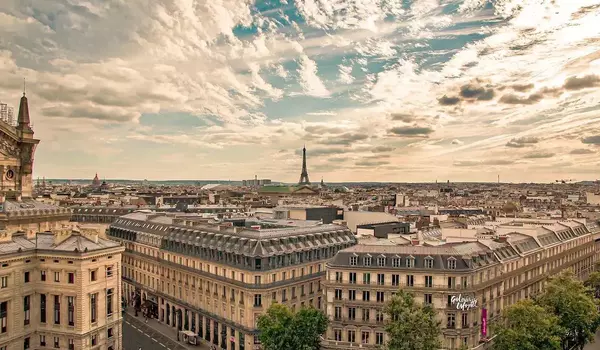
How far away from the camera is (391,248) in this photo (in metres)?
91.4

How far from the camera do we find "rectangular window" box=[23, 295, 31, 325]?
265 feet

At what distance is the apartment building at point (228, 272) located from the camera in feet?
309

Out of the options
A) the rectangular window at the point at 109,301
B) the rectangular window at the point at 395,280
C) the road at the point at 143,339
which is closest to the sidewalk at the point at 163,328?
the road at the point at 143,339

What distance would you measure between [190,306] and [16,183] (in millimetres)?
42361

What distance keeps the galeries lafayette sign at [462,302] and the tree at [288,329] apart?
70.6 ft

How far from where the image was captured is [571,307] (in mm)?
91562

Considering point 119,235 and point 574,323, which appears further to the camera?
point 119,235

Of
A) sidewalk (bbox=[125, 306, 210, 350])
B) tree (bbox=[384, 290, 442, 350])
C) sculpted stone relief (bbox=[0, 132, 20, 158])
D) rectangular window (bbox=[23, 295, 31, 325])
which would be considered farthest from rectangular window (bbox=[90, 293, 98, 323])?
tree (bbox=[384, 290, 442, 350])

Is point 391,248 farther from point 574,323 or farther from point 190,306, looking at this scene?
point 190,306

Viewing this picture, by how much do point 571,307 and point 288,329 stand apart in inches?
1926

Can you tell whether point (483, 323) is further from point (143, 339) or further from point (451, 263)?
point (143, 339)

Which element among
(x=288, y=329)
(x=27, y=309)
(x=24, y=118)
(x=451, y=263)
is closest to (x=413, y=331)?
(x=451, y=263)

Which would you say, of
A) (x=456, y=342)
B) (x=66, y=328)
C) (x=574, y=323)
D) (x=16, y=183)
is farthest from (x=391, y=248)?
(x=16, y=183)

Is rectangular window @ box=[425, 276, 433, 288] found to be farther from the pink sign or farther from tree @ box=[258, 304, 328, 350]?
tree @ box=[258, 304, 328, 350]
